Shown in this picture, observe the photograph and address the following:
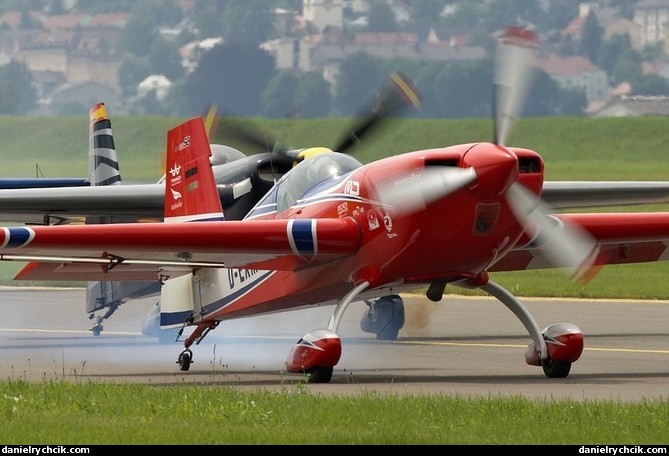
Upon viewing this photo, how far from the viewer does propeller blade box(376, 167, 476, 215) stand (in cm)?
1367

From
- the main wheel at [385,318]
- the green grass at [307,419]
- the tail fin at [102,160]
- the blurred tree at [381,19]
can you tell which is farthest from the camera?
the blurred tree at [381,19]

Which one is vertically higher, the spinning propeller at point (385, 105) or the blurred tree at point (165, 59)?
the spinning propeller at point (385, 105)

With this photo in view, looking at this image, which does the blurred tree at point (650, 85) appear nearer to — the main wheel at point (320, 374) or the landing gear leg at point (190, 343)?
the landing gear leg at point (190, 343)

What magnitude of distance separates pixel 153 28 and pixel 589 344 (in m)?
125

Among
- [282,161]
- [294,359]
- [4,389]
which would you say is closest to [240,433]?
[4,389]

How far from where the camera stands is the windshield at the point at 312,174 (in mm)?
15484

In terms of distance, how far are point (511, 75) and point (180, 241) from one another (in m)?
3.82

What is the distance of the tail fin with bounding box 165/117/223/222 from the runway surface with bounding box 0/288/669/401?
189 centimetres

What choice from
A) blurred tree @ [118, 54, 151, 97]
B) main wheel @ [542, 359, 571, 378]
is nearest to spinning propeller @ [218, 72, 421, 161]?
main wheel @ [542, 359, 571, 378]

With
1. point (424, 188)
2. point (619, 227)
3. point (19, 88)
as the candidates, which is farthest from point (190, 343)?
point (19, 88)

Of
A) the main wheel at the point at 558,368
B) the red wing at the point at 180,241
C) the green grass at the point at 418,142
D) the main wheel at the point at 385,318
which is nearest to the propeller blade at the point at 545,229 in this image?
the main wheel at the point at 558,368

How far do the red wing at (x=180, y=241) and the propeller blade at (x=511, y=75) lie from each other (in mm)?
2071

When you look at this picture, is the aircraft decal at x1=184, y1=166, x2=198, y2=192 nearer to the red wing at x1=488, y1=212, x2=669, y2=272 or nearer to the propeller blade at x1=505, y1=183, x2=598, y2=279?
the red wing at x1=488, y1=212, x2=669, y2=272

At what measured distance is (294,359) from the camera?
48.2ft
